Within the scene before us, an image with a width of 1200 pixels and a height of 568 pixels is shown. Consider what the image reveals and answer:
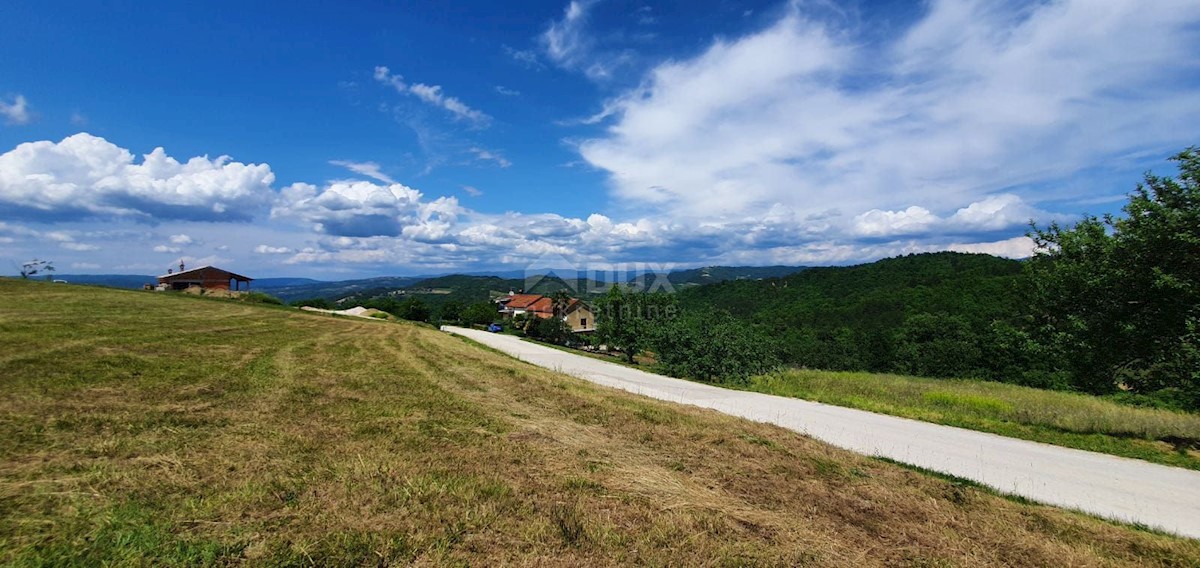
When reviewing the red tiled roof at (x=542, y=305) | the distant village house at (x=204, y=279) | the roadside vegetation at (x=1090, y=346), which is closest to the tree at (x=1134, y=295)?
the roadside vegetation at (x=1090, y=346)

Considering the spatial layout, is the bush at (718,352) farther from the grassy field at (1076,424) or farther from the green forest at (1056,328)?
the grassy field at (1076,424)

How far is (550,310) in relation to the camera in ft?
282

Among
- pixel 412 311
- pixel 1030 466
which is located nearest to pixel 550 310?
pixel 412 311

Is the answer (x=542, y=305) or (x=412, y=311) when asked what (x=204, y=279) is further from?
Result: (x=542, y=305)

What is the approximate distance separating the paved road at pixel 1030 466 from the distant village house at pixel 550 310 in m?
50.4

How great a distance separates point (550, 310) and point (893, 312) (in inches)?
2156

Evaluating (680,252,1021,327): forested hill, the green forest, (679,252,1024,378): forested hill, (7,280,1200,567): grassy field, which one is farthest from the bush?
(680,252,1021,327): forested hill

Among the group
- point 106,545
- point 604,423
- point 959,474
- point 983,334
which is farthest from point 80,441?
point 983,334

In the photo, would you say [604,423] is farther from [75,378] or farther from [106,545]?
[75,378]

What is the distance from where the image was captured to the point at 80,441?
5168mm

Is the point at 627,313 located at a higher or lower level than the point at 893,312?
higher

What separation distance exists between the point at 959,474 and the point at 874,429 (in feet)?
12.3

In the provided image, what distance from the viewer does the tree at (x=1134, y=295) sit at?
37.6ft

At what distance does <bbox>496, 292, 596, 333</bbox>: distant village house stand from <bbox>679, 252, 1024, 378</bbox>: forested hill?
19813 mm
